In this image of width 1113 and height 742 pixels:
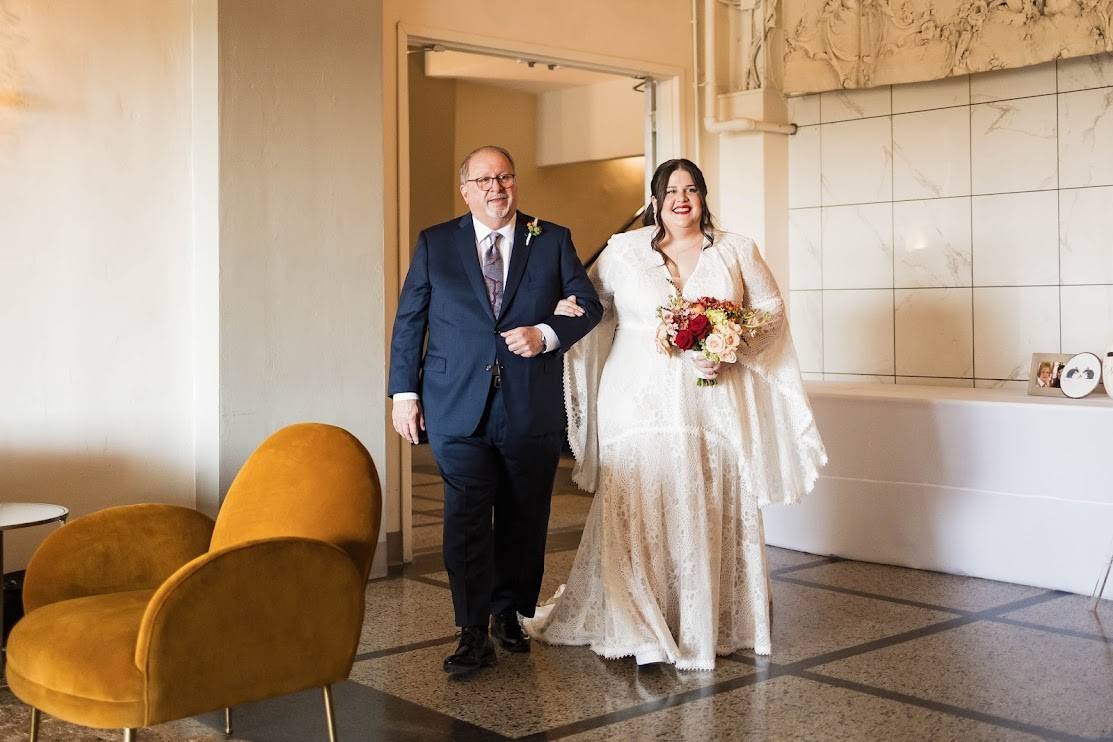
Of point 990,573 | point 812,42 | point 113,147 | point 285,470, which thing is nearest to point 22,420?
point 113,147

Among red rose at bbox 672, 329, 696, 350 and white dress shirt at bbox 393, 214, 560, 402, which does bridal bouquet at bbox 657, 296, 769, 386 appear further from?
white dress shirt at bbox 393, 214, 560, 402

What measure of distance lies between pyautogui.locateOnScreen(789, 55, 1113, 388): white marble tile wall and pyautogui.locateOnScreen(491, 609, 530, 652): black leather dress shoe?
3.34 metres

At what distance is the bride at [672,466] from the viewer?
4.31 metres

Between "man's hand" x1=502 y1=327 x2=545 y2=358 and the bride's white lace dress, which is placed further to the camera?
the bride's white lace dress

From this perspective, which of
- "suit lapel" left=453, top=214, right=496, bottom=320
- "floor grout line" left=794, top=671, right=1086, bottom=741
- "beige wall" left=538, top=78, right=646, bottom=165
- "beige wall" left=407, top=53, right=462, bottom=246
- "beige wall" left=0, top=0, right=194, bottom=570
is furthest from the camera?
"beige wall" left=407, top=53, right=462, bottom=246

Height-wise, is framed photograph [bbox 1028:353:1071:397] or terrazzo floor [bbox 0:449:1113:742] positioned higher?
framed photograph [bbox 1028:353:1071:397]

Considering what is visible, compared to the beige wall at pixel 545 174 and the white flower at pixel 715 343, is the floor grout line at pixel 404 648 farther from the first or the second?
the beige wall at pixel 545 174

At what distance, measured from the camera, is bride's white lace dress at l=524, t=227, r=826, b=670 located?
14.1ft

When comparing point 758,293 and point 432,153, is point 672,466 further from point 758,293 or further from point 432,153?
point 432,153

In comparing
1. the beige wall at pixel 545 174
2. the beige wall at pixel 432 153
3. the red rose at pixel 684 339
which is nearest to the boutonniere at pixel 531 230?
the red rose at pixel 684 339

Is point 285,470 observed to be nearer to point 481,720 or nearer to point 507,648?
point 481,720

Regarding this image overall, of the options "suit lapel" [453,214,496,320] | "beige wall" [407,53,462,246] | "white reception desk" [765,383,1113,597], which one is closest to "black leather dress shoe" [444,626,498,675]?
"suit lapel" [453,214,496,320]

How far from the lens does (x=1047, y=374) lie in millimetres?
5902

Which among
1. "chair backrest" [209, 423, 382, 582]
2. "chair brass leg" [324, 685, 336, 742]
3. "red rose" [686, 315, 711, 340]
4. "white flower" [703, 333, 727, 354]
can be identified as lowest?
"chair brass leg" [324, 685, 336, 742]
